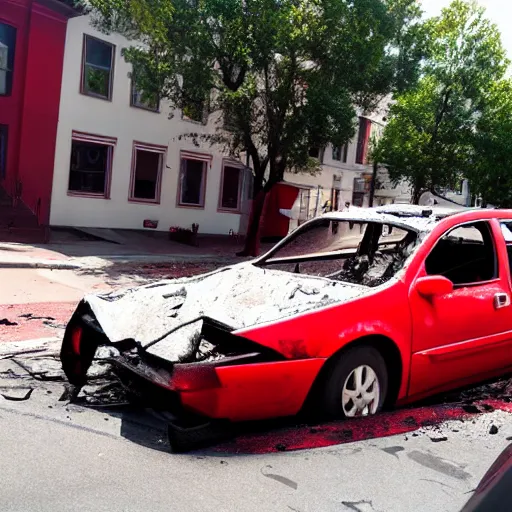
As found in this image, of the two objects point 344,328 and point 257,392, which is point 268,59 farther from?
point 257,392

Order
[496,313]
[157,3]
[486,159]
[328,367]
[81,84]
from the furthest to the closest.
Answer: [486,159] < [81,84] < [157,3] < [496,313] < [328,367]

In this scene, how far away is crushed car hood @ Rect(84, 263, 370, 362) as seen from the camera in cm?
377

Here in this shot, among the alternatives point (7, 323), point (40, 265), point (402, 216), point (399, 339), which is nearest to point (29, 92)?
point (40, 265)

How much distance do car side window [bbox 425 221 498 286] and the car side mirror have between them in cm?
43

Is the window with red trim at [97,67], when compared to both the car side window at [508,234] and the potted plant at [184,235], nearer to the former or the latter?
the potted plant at [184,235]

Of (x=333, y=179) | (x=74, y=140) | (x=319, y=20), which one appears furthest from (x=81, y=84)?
(x=333, y=179)

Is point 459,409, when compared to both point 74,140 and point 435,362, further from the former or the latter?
point 74,140

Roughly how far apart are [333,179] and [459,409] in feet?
91.3

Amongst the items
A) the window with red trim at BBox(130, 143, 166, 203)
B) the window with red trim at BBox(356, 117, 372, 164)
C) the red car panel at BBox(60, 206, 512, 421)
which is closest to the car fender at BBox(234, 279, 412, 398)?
the red car panel at BBox(60, 206, 512, 421)

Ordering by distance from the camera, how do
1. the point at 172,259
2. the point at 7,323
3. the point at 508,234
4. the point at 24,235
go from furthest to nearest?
the point at 24,235 < the point at 172,259 < the point at 7,323 < the point at 508,234

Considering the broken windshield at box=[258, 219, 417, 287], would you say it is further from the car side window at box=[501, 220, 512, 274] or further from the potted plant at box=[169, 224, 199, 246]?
the potted plant at box=[169, 224, 199, 246]

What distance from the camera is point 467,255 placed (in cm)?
523

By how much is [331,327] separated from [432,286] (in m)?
0.92

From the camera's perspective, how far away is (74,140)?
63.9 feet
